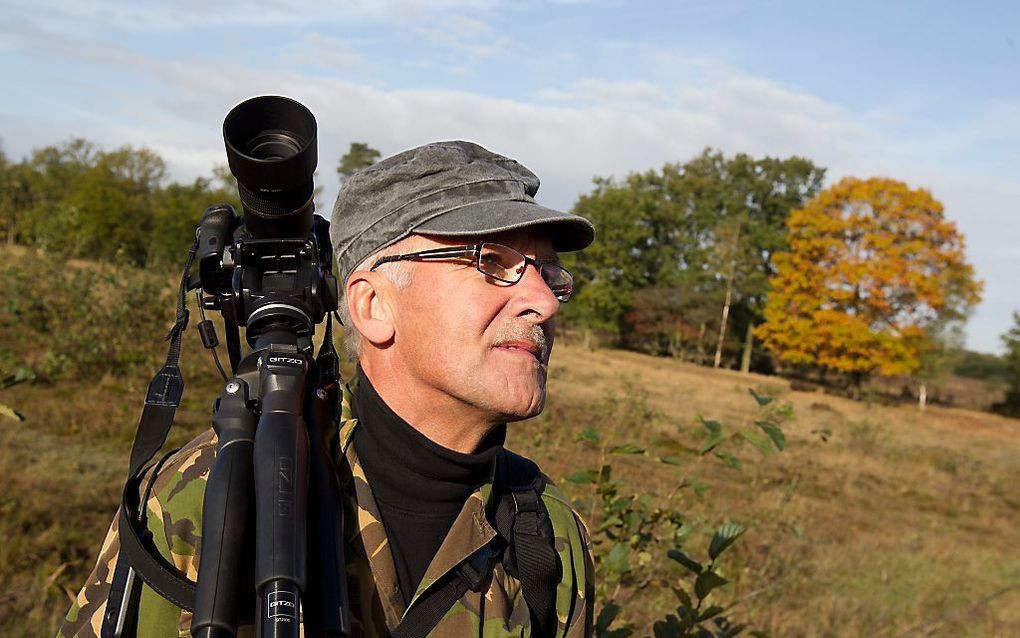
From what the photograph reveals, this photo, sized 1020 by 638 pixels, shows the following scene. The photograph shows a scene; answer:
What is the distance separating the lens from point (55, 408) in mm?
9156

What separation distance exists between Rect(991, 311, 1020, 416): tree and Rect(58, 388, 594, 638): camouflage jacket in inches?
1943

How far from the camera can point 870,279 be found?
40781 millimetres

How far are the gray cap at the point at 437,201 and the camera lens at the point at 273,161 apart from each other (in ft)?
1.16

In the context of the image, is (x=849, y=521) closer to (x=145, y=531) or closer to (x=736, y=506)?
(x=736, y=506)

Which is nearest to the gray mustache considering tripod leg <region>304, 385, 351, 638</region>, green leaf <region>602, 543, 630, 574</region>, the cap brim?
the cap brim

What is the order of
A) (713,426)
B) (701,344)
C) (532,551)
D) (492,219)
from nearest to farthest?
(492,219)
(532,551)
(713,426)
(701,344)

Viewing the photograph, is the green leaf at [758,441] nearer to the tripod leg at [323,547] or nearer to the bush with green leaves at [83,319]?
the tripod leg at [323,547]

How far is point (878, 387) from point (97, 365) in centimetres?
4504

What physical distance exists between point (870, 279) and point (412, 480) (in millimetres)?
42535

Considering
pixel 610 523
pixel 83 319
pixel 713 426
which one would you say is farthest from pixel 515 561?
pixel 83 319

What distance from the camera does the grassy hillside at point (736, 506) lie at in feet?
17.8

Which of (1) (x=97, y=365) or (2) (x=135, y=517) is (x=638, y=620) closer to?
(2) (x=135, y=517)

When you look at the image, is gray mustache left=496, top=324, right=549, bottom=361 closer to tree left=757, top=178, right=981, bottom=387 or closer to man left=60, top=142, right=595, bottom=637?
man left=60, top=142, right=595, bottom=637

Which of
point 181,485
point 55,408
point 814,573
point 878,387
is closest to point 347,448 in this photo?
point 181,485
